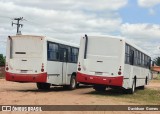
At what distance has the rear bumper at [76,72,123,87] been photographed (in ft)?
73.5

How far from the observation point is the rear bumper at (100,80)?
2241 centimetres

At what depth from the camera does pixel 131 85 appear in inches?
1011

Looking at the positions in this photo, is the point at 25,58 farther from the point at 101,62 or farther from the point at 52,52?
the point at 101,62

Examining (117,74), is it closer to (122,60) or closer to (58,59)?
(122,60)

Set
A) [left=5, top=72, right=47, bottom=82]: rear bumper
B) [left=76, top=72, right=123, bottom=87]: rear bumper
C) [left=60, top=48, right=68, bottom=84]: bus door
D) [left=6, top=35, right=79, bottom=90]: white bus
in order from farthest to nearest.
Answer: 1. [left=60, top=48, right=68, bottom=84]: bus door
2. [left=6, top=35, right=79, bottom=90]: white bus
3. [left=5, top=72, right=47, bottom=82]: rear bumper
4. [left=76, top=72, right=123, bottom=87]: rear bumper

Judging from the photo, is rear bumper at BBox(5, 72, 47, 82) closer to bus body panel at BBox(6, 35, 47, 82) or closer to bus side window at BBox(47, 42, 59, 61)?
bus body panel at BBox(6, 35, 47, 82)

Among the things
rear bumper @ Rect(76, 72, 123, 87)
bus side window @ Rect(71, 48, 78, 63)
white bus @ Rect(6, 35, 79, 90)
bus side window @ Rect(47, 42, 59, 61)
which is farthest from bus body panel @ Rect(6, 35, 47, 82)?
bus side window @ Rect(71, 48, 78, 63)

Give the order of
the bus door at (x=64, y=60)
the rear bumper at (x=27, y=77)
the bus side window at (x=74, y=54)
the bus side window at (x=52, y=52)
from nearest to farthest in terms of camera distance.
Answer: the rear bumper at (x=27, y=77) < the bus side window at (x=52, y=52) < the bus door at (x=64, y=60) < the bus side window at (x=74, y=54)

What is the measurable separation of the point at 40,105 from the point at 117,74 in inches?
280

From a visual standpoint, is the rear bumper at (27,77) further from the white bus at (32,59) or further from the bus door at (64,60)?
the bus door at (64,60)

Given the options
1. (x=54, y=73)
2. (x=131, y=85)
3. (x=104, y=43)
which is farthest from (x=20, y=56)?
(x=131, y=85)

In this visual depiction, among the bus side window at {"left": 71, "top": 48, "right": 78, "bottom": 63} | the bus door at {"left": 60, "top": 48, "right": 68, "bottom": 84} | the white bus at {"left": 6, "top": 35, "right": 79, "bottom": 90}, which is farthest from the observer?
the bus side window at {"left": 71, "top": 48, "right": 78, "bottom": 63}

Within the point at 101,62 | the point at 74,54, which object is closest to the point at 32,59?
the point at 101,62

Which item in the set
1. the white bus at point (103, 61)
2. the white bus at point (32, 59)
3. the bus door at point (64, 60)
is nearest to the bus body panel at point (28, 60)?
the white bus at point (32, 59)
